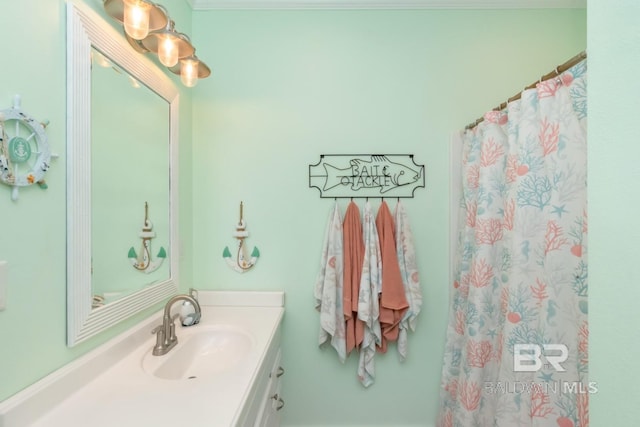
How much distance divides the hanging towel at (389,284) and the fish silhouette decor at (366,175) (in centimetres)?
12

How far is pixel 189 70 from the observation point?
4.07ft

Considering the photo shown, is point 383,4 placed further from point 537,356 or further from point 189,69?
point 537,356

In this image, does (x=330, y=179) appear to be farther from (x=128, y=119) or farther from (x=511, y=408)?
(x=511, y=408)

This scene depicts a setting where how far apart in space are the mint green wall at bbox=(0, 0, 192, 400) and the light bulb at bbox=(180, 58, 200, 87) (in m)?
0.46

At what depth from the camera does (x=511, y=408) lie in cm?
105

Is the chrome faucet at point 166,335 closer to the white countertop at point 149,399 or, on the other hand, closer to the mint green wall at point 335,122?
the white countertop at point 149,399

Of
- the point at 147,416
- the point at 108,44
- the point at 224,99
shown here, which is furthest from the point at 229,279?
the point at 108,44

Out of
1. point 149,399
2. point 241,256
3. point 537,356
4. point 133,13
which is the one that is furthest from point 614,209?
point 241,256

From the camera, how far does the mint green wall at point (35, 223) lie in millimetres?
666

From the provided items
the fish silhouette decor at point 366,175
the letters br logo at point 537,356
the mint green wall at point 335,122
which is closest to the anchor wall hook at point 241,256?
the mint green wall at point 335,122

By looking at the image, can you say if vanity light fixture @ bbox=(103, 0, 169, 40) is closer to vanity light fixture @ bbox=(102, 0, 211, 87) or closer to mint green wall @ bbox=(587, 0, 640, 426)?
vanity light fixture @ bbox=(102, 0, 211, 87)

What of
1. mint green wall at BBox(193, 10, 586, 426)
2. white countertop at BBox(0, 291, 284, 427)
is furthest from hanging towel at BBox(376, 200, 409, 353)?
white countertop at BBox(0, 291, 284, 427)

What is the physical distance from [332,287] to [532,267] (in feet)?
2.86

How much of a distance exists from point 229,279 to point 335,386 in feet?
2.82
